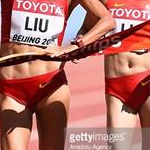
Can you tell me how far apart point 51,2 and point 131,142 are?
85 cm

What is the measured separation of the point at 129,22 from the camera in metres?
3.13

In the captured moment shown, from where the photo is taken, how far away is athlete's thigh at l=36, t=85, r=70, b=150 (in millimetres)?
2887

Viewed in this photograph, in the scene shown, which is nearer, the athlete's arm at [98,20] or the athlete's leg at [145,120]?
the athlete's arm at [98,20]

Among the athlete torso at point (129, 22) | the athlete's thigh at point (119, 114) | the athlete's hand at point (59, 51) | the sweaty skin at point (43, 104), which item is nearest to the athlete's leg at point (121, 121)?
the athlete's thigh at point (119, 114)

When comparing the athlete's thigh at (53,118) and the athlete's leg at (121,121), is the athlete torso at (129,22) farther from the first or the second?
the athlete's thigh at (53,118)

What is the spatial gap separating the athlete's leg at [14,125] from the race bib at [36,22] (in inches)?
12.6

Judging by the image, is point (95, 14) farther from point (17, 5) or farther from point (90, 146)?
point (90, 146)

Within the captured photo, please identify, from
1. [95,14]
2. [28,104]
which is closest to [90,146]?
[28,104]

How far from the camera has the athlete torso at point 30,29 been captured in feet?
9.34

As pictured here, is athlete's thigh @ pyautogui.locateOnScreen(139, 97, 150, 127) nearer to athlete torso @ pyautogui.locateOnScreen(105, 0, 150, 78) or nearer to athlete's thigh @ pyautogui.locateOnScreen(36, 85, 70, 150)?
athlete torso @ pyautogui.locateOnScreen(105, 0, 150, 78)

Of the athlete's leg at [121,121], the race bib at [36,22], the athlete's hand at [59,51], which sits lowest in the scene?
the athlete's leg at [121,121]

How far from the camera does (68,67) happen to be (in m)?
8.44

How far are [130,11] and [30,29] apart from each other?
0.55 m

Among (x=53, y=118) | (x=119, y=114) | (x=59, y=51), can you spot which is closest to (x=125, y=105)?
(x=119, y=114)
